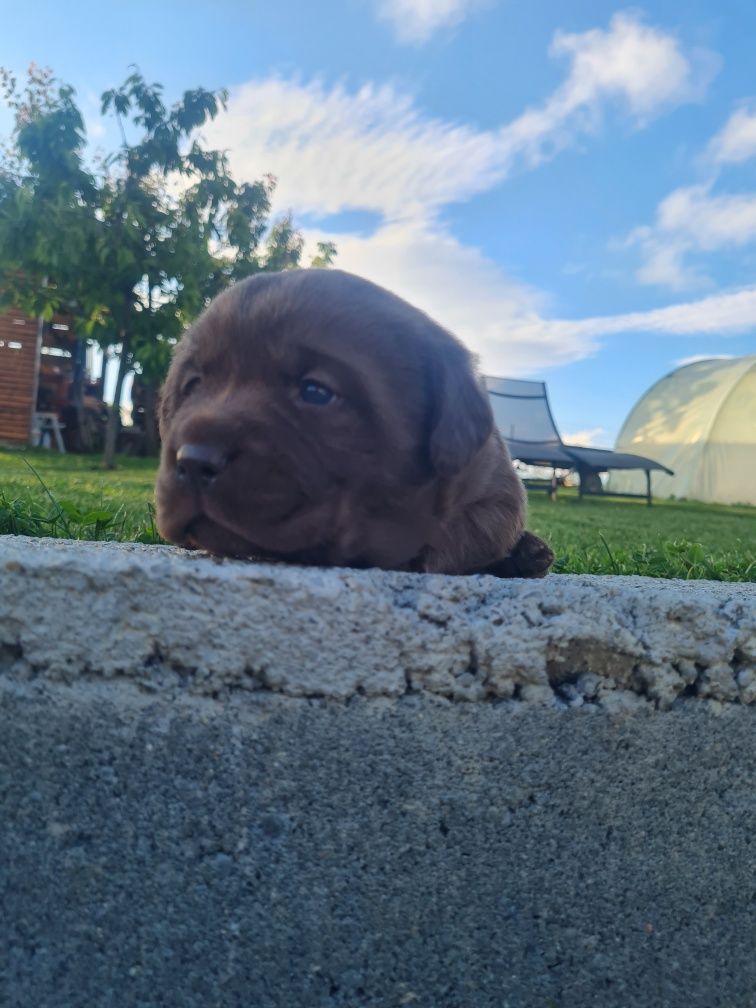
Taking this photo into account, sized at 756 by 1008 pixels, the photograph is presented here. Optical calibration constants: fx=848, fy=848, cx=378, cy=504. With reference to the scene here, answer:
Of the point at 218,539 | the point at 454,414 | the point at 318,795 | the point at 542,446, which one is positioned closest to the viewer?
the point at 318,795

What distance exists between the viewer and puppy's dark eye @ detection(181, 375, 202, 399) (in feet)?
6.79

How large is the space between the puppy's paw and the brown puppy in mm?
183

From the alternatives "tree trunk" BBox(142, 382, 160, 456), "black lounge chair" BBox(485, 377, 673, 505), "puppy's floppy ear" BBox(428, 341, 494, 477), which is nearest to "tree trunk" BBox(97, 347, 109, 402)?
"tree trunk" BBox(142, 382, 160, 456)

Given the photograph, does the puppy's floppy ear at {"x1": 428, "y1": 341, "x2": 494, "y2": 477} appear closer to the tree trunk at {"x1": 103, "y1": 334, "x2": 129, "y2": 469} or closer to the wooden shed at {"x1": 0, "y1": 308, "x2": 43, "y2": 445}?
the tree trunk at {"x1": 103, "y1": 334, "x2": 129, "y2": 469}

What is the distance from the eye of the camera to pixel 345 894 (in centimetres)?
159

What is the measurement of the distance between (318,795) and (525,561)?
39.4 inches

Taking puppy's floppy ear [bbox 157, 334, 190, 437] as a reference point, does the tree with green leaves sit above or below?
above

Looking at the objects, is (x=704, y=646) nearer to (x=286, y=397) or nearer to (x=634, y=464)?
(x=286, y=397)

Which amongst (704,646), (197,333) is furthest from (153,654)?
(704,646)

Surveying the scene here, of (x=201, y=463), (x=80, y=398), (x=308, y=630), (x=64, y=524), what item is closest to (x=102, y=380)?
(x=80, y=398)

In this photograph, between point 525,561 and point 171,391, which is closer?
point 171,391

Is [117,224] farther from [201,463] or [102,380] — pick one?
[201,463]

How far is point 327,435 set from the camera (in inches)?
71.2

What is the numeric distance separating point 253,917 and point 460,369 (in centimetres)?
126
